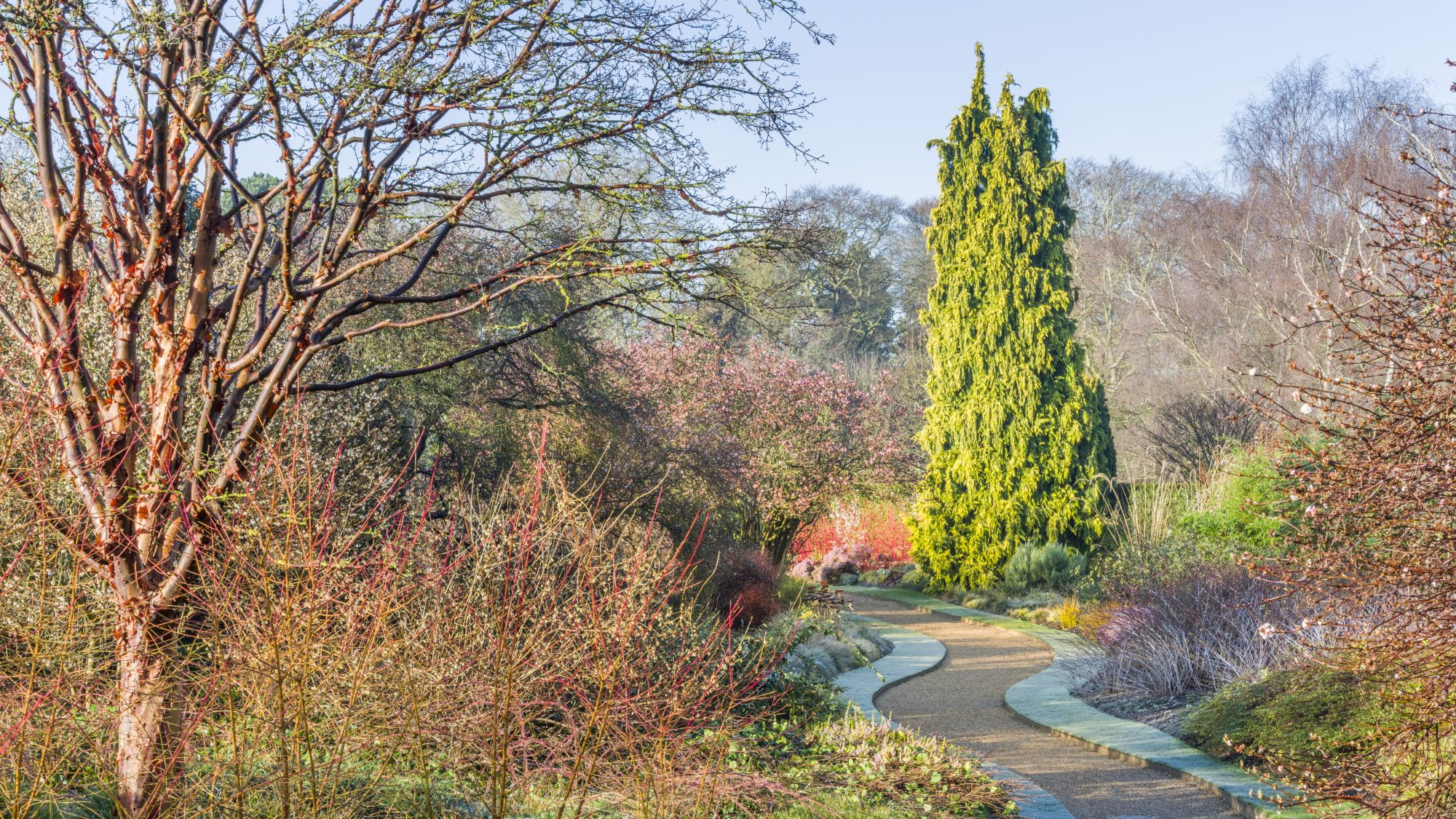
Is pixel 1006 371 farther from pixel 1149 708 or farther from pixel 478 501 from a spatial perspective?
pixel 478 501

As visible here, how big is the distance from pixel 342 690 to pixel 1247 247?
66.8 ft

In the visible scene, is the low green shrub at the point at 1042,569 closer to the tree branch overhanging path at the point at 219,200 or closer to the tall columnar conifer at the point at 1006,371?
the tall columnar conifer at the point at 1006,371

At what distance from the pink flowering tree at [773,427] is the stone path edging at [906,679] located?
2056mm

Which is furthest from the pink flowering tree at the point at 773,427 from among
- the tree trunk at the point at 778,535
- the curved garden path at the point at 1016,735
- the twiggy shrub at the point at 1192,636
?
the twiggy shrub at the point at 1192,636

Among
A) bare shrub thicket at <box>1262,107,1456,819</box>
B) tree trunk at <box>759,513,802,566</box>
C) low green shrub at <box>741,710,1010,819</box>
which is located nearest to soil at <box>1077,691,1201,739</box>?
low green shrub at <box>741,710,1010,819</box>

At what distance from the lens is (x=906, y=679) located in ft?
32.8

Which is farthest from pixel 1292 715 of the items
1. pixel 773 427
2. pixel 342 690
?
pixel 773 427

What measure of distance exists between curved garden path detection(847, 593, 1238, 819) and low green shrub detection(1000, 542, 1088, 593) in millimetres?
2515

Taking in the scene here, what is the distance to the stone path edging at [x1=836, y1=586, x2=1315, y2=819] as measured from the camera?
584 centimetres

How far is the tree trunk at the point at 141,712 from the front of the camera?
3607 millimetres

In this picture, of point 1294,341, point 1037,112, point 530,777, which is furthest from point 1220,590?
point 1294,341

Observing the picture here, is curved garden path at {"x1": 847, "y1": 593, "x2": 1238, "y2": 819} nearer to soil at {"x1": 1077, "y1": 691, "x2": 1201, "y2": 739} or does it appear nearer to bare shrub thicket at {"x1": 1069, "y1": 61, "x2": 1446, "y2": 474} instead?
soil at {"x1": 1077, "y1": 691, "x2": 1201, "y2": 739}

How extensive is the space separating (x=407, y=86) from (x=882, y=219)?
28708 mm

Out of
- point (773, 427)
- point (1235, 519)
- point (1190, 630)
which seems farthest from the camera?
point (773, 427)
